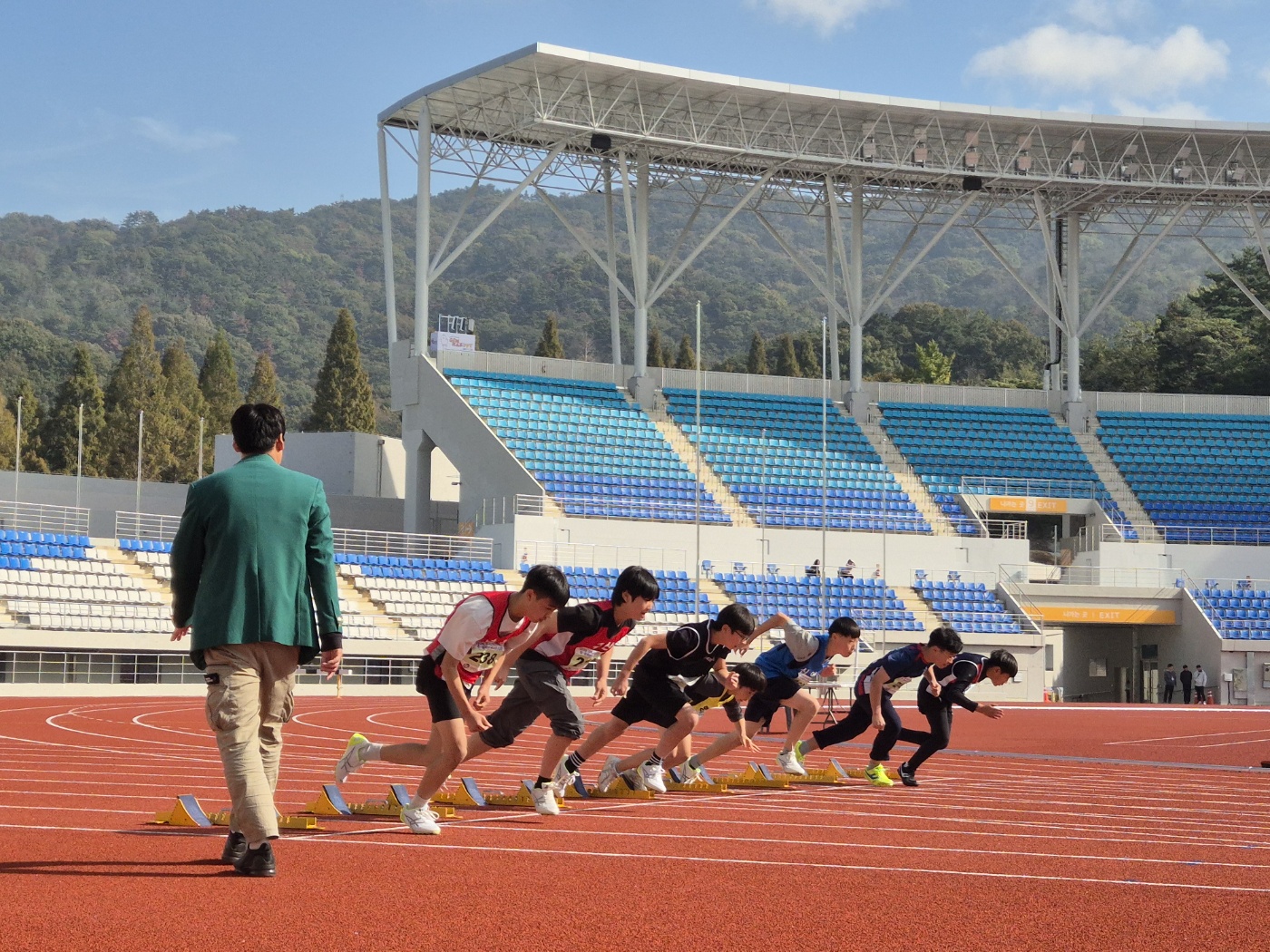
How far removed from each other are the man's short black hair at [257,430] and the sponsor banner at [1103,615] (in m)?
36.2

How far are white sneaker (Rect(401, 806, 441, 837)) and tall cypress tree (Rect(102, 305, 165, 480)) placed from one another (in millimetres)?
65121

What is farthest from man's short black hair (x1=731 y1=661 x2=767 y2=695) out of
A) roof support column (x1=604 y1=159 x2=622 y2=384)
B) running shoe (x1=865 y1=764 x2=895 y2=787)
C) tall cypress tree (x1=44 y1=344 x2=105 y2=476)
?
tall cypress tree (x1=44 y1=344 x2=105 y2=476)

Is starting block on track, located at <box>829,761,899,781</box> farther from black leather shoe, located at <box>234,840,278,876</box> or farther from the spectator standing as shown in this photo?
the spectator standing

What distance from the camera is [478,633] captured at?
824cm

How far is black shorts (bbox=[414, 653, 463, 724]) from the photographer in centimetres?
845

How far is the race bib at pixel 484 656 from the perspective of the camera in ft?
27.3

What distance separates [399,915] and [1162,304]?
7033 inches

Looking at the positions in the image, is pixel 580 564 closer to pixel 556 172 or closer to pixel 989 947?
pixel 556 172

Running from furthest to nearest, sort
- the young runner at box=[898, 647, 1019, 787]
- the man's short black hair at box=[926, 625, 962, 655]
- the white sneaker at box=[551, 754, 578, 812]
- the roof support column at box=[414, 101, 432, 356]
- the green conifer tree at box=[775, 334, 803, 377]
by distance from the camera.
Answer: the green conifer tree at box=[775, 334, 803, 377] < the roof support column at box=[414, 101, 432, 356] < the young runner at box=[898, 647, 1019, 787] < the man's short black hair at box=[926, 625, 962, 655] < the white sneaker at box=[551, 754, 578, 812]

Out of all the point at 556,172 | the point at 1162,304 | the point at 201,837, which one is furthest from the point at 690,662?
the point at 1162,304

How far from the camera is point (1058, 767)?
630 inches

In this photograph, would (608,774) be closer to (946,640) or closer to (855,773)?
(946,640)

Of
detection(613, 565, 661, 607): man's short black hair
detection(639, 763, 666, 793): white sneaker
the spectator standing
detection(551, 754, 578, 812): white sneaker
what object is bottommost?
the spectator standing

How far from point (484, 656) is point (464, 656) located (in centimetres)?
17
